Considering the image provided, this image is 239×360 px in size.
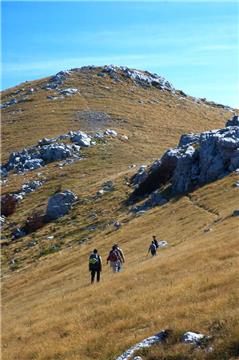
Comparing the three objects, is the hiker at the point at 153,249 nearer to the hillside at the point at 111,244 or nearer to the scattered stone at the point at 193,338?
the hillside at the point at 111,244

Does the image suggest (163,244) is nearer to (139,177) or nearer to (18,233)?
(139,177)

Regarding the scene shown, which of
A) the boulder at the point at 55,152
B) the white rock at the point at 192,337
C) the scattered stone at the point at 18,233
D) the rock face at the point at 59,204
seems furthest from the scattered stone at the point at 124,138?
the white rock at the point at 192,337

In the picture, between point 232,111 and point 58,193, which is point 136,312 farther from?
point 232,111

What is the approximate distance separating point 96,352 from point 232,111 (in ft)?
531

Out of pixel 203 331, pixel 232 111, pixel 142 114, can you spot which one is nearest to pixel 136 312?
→ pixel 203 331

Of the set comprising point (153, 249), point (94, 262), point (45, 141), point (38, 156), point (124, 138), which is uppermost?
point (45, 141)

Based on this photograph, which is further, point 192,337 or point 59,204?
point 59,204

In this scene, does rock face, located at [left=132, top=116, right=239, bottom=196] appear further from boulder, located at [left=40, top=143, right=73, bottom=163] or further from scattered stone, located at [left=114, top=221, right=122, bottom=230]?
boulder, located at [left=40, top=143, right=73, bottom=163]

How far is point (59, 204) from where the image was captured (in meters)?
77.9

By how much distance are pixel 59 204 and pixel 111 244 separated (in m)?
26.7

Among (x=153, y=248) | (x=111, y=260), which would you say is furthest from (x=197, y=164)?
(x=111, y=260)

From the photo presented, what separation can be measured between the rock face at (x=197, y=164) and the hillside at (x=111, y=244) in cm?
264

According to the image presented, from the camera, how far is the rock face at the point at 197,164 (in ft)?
206

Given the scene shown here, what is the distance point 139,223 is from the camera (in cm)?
5691
